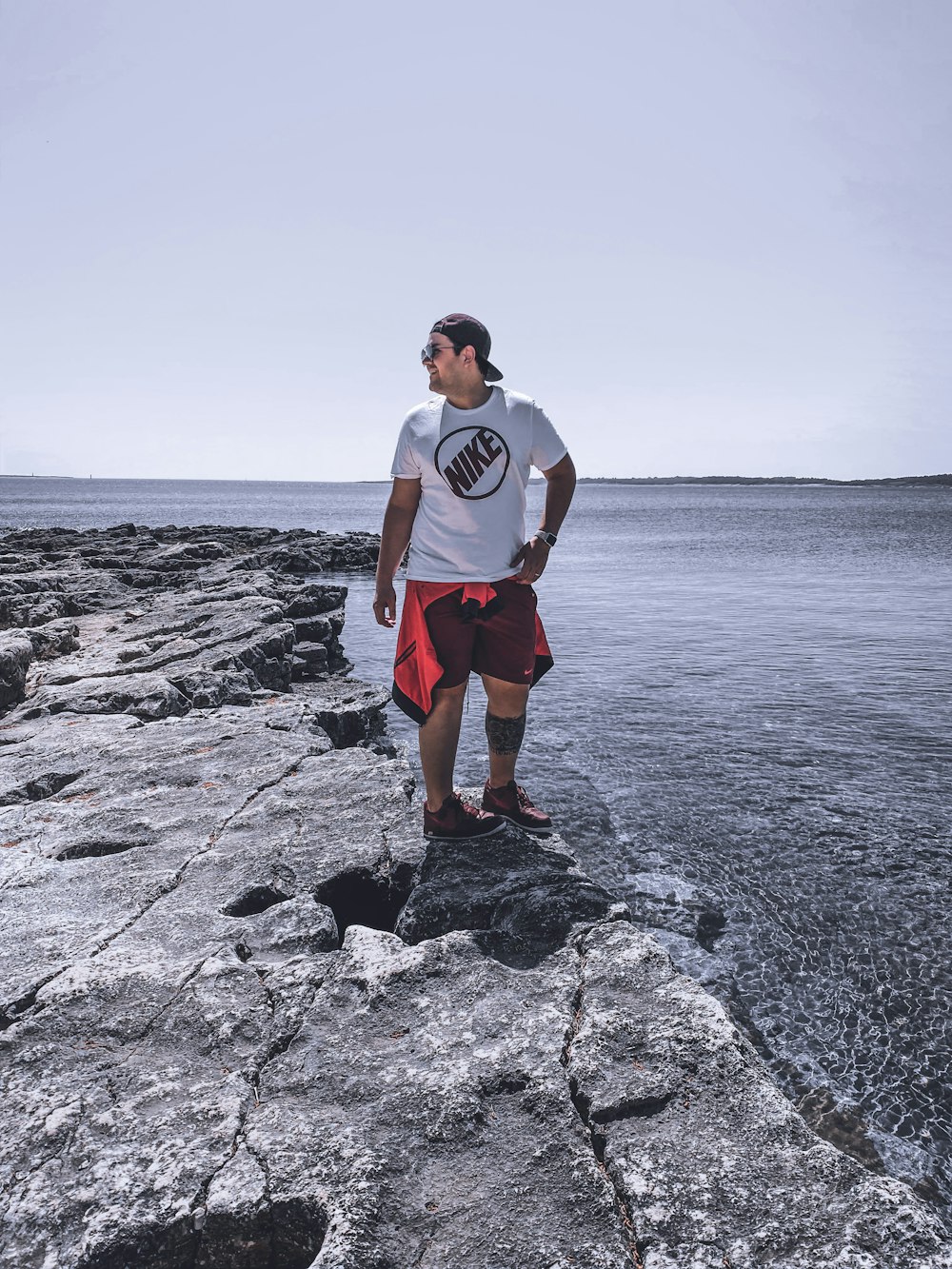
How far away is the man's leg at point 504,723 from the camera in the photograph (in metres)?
3.77

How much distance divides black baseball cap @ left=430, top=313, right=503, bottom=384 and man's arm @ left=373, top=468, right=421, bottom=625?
597mm

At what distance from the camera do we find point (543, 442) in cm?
356

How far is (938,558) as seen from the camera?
27547 millimetres

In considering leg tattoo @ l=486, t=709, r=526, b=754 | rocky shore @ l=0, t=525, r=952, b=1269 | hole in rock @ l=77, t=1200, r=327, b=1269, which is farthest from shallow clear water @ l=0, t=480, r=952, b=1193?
hole in rock @ l=77, t=1200, r=327, b=1269

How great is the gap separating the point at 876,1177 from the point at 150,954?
225 centimetres

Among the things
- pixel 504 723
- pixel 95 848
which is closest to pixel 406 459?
pixel 504 723

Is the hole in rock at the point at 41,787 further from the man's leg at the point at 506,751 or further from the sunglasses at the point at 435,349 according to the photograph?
the sunglasses at the point at 435,349

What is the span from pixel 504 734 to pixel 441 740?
1.11 feet

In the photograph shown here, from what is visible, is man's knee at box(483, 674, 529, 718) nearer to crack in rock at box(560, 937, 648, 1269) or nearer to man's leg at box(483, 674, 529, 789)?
man's leg at box(483, 674, 529, 789)

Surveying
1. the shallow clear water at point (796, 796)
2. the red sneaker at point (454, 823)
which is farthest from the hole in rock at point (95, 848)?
the shallow clear water at point (796, 796)

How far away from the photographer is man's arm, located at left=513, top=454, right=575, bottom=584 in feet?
11.8

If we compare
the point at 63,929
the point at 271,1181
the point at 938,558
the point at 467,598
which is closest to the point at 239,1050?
the point at 271,1181

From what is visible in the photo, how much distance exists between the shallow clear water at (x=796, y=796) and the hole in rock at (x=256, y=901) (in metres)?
2.15

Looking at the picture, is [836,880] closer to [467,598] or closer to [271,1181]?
[467,598]
